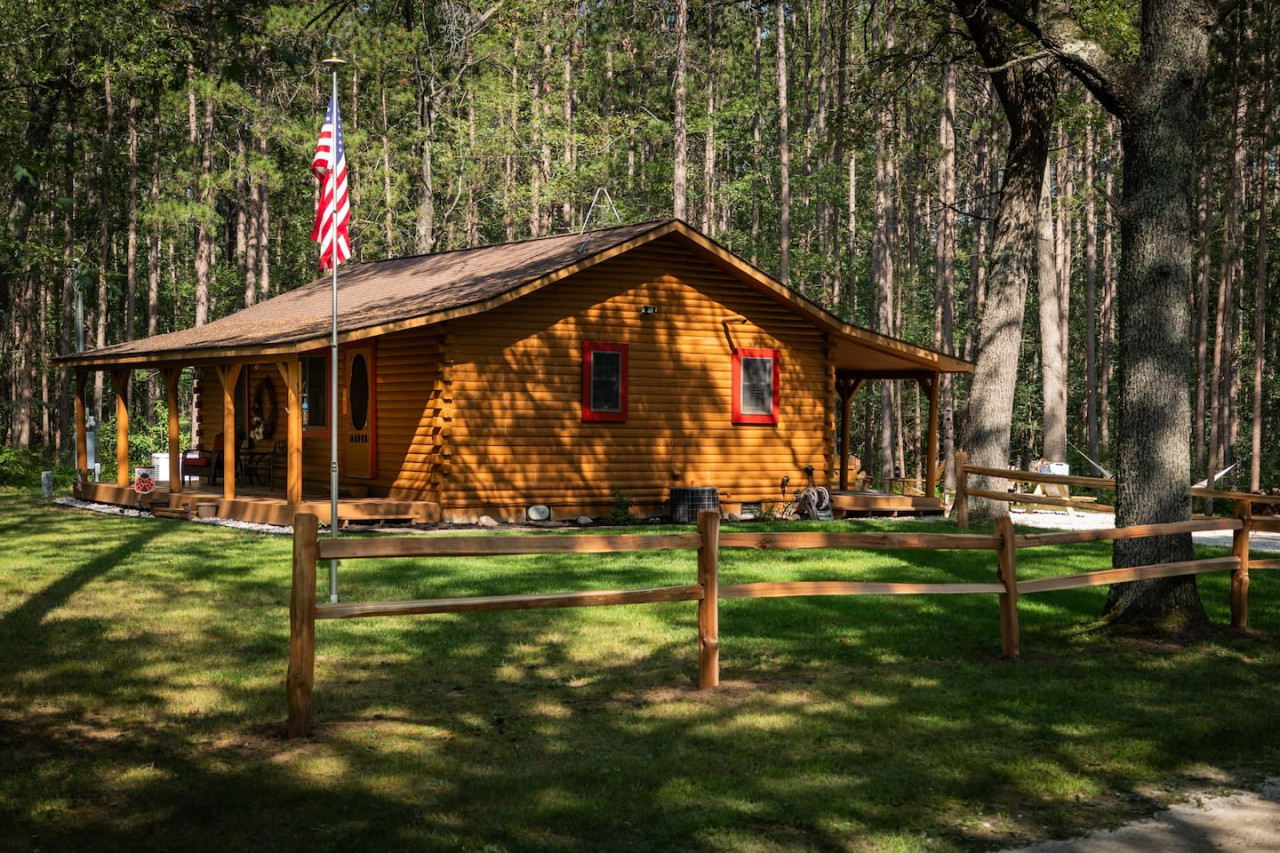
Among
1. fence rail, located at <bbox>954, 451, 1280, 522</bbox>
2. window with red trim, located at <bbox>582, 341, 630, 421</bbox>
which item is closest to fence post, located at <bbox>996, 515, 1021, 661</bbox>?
fence rail, located at <bbox>954, 451, 1280, 522</bbox>

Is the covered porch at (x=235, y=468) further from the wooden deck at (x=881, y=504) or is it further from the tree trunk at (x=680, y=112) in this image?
the tree trunk at (x=680, y=112)

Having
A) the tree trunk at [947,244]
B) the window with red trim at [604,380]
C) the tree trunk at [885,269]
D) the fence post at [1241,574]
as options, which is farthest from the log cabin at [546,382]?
the tree trunk at [885,269]

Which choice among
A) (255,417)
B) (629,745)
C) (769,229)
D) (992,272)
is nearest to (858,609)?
(629,745)

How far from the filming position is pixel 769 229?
53.4 metres

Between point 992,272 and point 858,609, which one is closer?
point 858,609

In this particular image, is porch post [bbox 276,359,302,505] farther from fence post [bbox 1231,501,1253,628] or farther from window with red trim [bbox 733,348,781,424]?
fence post [bbox 1231,501,1253,628]

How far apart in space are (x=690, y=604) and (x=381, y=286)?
14460mm

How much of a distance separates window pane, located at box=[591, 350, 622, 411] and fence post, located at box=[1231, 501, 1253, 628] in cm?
1184

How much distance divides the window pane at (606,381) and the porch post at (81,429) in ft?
34.4

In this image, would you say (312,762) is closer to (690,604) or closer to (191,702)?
(191,702)

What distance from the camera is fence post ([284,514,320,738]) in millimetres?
7145

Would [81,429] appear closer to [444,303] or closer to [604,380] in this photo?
[444,303]

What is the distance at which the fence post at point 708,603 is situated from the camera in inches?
339

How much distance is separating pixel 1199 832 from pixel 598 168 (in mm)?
36247
